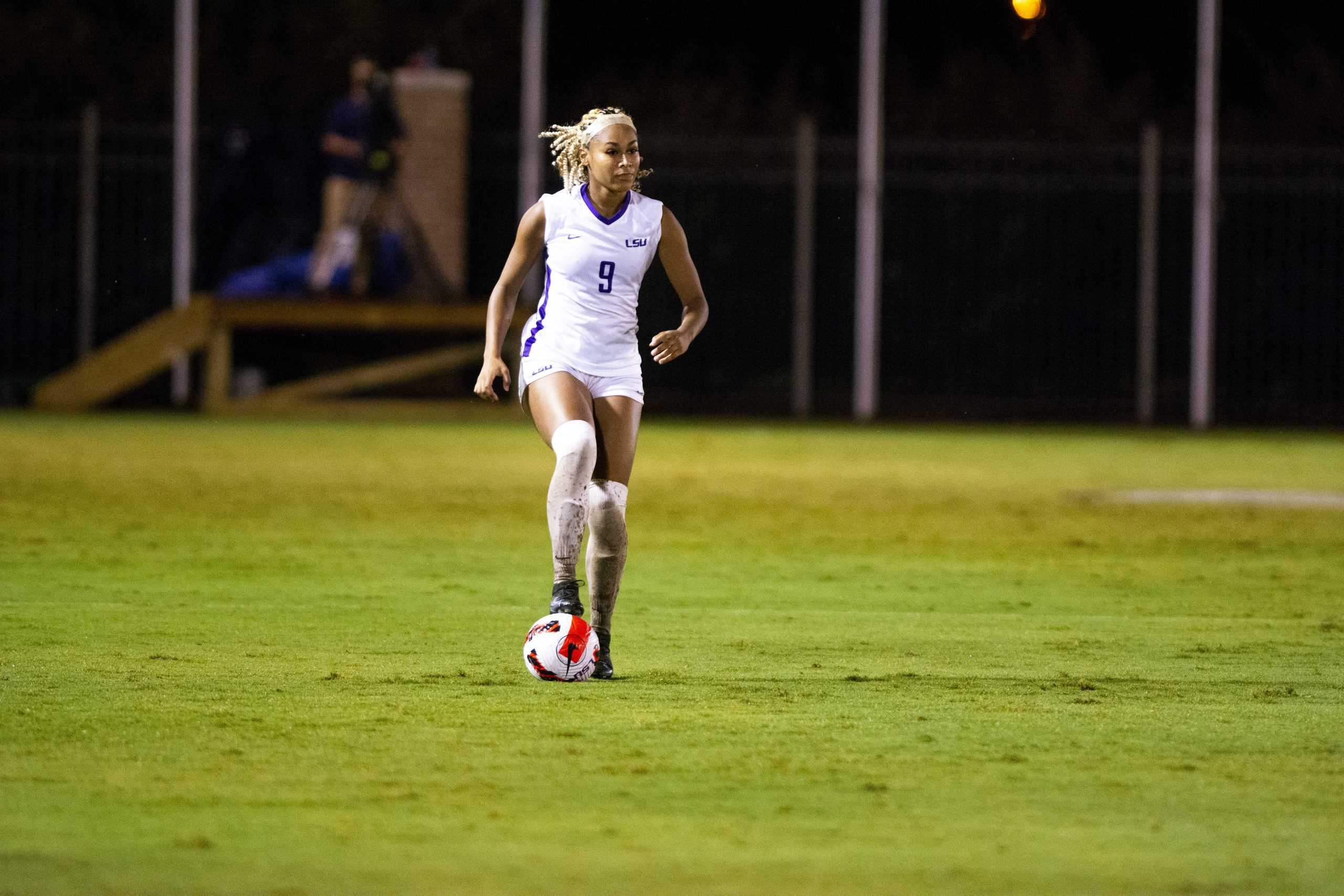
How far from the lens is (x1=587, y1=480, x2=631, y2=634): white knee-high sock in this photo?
8.16m

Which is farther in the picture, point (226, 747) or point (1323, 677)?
point (1323, 677)

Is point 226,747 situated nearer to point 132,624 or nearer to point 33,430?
point 132,624

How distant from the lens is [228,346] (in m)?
25.6

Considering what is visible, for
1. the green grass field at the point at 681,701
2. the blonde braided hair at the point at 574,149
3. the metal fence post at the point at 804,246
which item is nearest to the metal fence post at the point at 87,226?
the metal fence post at the point at 804,246

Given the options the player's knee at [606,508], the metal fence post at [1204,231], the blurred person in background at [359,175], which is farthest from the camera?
the metal fence post at [1204,231]

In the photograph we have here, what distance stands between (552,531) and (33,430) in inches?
634

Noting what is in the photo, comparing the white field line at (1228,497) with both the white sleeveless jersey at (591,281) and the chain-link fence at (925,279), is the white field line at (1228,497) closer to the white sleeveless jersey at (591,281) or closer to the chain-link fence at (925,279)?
the white sleeveless jersey at (591,281)

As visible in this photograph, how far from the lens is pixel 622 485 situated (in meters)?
8.27

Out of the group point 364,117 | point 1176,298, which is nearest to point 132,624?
point 364,117

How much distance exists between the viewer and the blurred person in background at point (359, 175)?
24.8 m

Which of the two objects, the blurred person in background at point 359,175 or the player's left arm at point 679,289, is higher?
the blurred person in background at point 359,175

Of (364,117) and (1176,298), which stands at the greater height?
(364,117)

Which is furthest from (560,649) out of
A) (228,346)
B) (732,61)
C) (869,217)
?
(732,61)

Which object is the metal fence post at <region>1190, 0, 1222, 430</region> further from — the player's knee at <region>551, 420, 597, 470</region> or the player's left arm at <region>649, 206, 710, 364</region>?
the player's knee at <region>551, 420, 597, 470</region>
